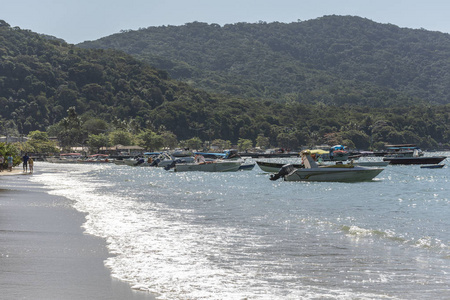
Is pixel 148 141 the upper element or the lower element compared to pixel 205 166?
upper

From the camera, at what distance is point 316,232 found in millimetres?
16781

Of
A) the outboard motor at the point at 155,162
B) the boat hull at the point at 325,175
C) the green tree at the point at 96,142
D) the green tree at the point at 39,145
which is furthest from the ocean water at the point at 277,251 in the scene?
the green tree at the point at 96,142

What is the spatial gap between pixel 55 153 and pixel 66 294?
186 metres

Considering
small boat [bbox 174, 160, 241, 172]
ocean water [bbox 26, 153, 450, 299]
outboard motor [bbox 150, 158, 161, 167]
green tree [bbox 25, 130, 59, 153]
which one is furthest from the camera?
green tree [bbox 25, 130, 59, 153]

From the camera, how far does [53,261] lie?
1154 cm

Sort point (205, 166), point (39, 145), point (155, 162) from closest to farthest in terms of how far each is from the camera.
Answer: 1. point (205, 166)
2. point (155, 162)
3. point (39, 145)

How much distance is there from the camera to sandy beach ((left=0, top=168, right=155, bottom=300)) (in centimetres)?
902

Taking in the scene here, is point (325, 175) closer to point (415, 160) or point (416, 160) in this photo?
point (416, 160)

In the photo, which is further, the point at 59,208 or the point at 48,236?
the point at 59,208

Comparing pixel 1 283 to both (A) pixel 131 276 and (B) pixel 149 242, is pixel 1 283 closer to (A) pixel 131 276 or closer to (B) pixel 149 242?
(A) pixel 131 276

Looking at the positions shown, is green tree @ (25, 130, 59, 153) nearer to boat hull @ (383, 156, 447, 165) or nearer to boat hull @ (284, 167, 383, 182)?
boat hull @ (383, 156, 447, 165)

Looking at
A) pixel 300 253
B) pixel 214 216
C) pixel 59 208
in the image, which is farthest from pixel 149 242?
pixel 59 208

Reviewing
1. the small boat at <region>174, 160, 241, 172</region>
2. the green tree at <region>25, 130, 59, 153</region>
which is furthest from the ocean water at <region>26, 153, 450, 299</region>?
the green tree at <region>25, 130, 59, 153</region>

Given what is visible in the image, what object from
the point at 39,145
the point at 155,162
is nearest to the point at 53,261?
the point at 155,162
